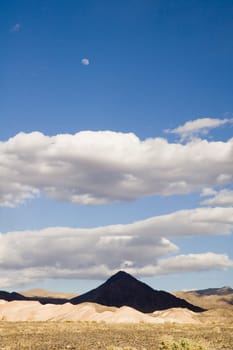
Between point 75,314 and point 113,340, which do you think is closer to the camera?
point 113,340

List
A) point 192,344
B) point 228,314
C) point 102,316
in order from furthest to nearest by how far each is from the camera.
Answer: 1. point 228,314
2. point 102,316
3. point 192,344

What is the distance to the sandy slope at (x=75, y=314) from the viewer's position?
391 ft

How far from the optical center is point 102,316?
123 meters

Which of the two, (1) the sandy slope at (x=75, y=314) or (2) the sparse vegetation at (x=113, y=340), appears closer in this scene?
(2) the sparse vegetation at (x=113, y=340)

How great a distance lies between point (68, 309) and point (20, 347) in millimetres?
96923

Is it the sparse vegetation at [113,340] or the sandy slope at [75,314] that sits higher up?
the sandy slope at [75,314]

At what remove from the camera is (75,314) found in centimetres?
13138

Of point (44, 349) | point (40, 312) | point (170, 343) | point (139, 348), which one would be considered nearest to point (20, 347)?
point (44, 349)

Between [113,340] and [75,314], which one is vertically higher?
[75,314]

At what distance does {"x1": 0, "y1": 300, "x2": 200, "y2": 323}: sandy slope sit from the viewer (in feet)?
391

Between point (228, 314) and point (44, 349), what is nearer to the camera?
point (44, 349)

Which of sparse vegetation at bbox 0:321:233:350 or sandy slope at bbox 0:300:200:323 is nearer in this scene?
sparse vegetation at bbox 0:321:233:350

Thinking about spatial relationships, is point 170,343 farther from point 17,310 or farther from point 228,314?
point 228,314

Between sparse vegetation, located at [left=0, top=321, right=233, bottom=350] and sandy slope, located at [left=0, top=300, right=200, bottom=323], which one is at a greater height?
sandy slope, located at [left=0, top=300, right=200, bottom=323]
